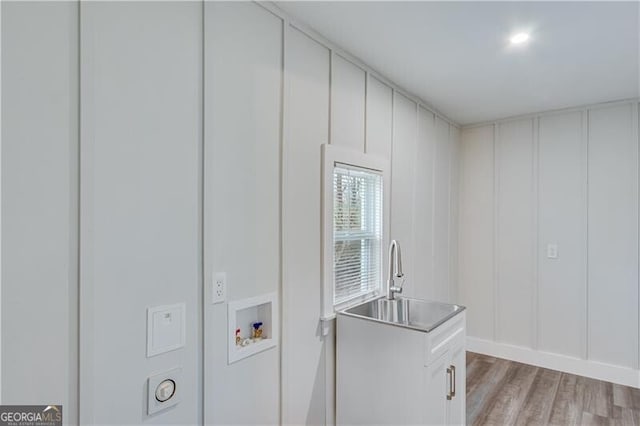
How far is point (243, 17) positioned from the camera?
1646 millimetres

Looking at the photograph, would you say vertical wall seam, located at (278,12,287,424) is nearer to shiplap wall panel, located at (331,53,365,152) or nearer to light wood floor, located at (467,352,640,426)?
A: shiplap wall panel, located at (331,53,365,152)

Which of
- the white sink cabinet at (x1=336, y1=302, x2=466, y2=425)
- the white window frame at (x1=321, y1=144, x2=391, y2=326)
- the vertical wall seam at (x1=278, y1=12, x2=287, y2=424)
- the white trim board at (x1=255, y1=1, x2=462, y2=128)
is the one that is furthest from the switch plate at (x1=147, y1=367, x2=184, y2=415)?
the white trim board at (x1=255, y1=1, x2=462, y2=128)

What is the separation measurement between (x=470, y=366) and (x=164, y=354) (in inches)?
123

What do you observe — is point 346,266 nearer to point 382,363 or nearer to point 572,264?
point 382,363

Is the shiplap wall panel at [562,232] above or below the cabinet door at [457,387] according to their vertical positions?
above

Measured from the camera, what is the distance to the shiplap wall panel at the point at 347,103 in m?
2.17

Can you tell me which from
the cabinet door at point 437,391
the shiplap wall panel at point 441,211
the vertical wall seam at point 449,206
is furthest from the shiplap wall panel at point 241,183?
the vertical wall seam at point 449,206

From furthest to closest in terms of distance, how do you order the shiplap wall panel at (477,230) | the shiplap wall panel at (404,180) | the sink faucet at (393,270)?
the shiplap wall panel at (477,230) → the shiplap wall panel at (404,180) → the sink faucet at (393,270)

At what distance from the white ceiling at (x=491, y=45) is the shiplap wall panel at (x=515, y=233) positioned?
0.66 metres

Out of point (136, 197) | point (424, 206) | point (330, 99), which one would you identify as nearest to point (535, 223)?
point (424, 206)

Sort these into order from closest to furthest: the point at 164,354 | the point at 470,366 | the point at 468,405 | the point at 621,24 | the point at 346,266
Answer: the point at 164,354
the point at 621,24
the point at 346,266
the point at 468,405
the point at 470,366

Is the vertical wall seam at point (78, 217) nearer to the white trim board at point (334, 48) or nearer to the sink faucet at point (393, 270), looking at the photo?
the white trim board at point (334, 48)

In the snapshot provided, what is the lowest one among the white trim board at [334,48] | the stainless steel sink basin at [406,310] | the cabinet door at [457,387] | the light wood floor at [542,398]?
the light wood floor at [542,398]

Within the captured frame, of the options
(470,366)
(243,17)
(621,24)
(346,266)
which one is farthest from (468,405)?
(243,17)
